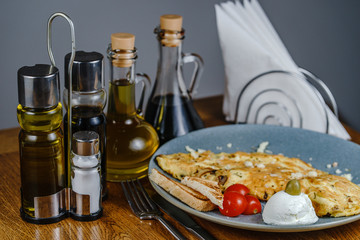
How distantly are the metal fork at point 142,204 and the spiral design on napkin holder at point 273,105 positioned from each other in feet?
1.63

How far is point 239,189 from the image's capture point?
3.47ft

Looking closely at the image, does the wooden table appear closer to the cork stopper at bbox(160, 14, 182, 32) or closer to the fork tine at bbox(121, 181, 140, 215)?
the fork tine at bbox(121, 181, 140, 215)

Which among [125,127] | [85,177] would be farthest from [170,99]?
[85,177]

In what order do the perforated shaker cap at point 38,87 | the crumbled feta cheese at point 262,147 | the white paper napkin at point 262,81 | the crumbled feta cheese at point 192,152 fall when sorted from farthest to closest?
1. the white paper napkin at point 262,81
2. the crumbled feta cheese at point 262,147
3. the crumbled feta cheese at point 192,152
4. the perforated shaker cap at point 38,87

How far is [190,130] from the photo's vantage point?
1386 millimetres

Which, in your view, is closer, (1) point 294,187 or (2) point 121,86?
(1) point 294,187

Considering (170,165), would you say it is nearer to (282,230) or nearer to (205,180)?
(205,180)

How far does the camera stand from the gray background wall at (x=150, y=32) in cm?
179

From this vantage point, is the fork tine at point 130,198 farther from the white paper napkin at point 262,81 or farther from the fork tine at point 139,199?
the white paper napkin at point 262,81

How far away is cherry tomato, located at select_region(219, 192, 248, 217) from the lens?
99 centimetres

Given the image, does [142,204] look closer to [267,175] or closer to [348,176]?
[267,175]

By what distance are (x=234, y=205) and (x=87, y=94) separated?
37 cm

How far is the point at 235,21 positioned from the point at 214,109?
1.06 ft

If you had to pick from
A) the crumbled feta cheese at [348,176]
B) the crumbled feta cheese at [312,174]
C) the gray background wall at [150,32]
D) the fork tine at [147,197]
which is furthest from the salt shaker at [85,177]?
the gray background wall at [150,32]
